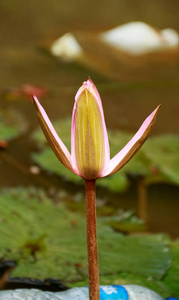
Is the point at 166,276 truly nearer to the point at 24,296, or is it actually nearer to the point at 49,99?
the point at 24,296

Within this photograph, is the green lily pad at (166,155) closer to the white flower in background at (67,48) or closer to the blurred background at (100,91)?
the blurred background at (100,91)

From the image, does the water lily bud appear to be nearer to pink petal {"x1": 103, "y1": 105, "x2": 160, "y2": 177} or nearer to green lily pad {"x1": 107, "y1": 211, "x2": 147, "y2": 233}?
pink petal {"x1": 103, "y1": 105, "x2": 160, "y2": 177}

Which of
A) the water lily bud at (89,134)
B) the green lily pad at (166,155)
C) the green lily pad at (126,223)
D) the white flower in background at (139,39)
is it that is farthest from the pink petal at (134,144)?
the white flower in background at (139,39)

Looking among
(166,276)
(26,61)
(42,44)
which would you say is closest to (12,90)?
(26,61)

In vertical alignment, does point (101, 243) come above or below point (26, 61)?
below

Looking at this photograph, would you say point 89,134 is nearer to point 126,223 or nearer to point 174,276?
point 174,276

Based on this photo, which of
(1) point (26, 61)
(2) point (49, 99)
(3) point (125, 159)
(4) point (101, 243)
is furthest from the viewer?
(1) point (26, 61)

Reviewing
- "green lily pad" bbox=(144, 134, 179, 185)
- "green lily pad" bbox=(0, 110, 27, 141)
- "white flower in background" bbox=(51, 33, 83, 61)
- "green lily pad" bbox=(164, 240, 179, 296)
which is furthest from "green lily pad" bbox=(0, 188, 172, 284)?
"white flower in background" bbox=(51, 33, 83, 61)
